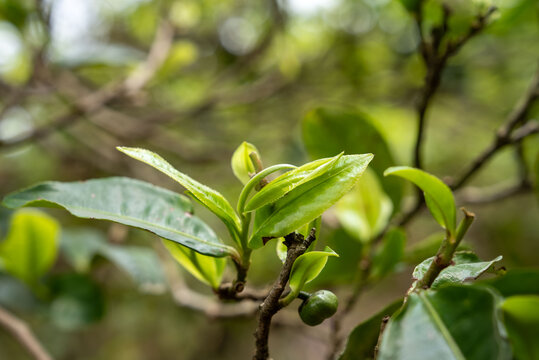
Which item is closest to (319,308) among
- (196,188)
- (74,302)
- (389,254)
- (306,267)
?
(306,267)

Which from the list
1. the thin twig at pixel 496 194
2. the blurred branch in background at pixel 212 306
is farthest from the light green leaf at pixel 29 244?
the thin twig at pixel 496 194

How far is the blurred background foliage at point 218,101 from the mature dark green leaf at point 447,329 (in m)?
0.93

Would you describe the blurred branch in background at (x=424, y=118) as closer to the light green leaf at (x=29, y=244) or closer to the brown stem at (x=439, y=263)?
the brown stem at (x=439, y=263)

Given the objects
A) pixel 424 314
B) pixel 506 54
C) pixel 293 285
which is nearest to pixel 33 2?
pixel 293 285

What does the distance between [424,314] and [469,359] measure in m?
0.04

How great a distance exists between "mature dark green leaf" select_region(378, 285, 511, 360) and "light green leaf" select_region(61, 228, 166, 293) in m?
0.62

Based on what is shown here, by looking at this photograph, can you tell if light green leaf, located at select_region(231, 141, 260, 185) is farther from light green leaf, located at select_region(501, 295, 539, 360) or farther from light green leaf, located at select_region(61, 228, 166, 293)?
light green leaf, located at select_region(61, 228, 166, 293)

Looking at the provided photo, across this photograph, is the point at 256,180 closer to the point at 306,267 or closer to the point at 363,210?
the point at 306,267

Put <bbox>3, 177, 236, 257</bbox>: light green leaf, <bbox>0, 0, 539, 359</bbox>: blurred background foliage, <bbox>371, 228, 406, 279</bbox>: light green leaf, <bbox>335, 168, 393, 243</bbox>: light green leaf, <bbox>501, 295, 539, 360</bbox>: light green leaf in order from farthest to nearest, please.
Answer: <bbox>0, 0, 539, 359</bbox>: blurred background foliage → <bbox>335, 168, 393, 243</bbox>: light green leaf → <bbox>371, 228, 406, 279</bbox>: light green leaf → <bbox>3, 177, 236, 257</bbox>: light green leaf → <bbox>501, 295, 539, 360</bbox>: light green leaf

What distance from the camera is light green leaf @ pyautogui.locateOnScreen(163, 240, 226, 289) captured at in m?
0.47

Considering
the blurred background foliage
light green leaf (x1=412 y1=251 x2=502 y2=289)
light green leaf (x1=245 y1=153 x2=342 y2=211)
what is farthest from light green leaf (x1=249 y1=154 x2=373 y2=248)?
the blurred background foliage

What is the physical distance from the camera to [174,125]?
7.88 ft

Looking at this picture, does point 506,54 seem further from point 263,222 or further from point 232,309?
point 263,222

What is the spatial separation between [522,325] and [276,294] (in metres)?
0.19
